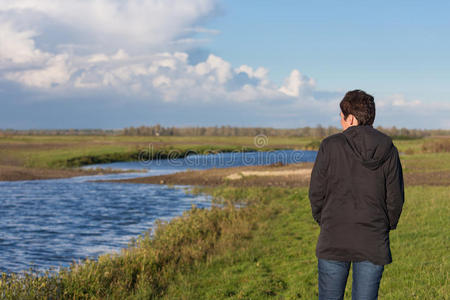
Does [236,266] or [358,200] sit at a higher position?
[358,200]

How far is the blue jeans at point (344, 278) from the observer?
13.4 ft

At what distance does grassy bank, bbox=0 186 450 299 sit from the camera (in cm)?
887

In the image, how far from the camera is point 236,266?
11.6 metres

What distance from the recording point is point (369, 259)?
3.99 metres

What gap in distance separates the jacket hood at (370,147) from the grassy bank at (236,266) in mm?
4667

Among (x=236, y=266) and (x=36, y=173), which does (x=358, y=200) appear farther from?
(x=36, y=173)

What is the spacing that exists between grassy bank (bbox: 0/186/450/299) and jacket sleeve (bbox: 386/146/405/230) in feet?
13.8

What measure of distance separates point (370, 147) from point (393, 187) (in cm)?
47

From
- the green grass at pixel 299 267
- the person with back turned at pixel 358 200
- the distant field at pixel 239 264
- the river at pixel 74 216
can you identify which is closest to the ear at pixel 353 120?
the person with back turned at pixel 358 200

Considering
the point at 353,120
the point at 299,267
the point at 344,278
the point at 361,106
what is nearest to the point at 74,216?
the point at 299,267

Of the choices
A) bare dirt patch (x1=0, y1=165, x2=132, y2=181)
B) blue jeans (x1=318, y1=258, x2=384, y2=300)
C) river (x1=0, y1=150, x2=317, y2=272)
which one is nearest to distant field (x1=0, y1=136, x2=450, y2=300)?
river (x1=0, y1=150, x2=317, y2=272)

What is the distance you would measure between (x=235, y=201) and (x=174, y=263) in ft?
52.0

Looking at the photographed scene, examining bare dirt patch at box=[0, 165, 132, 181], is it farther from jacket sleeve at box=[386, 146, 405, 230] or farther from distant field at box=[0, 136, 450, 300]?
jacket sleeve at box=[386, 146, 405, 230]

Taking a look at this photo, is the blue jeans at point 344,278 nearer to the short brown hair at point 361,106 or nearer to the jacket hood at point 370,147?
the jacket hood at point 370,147
